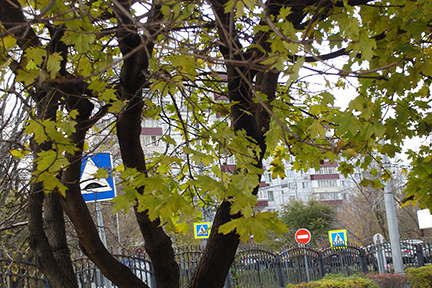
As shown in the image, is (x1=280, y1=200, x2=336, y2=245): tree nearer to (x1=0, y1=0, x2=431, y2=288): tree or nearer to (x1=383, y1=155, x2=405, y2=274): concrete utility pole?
(x1=383, y1=155, x2=405, y2=274): concrete utility pole

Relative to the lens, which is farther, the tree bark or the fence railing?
the fence railing

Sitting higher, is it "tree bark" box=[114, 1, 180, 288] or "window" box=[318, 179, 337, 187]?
"window" box=[318, 179, 337, 187]

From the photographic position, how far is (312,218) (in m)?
32.4

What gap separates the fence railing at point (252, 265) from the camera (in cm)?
514

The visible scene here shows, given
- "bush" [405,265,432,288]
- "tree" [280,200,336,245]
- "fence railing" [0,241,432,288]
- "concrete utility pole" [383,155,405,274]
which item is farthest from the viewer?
"tree" [280,200,336,245]

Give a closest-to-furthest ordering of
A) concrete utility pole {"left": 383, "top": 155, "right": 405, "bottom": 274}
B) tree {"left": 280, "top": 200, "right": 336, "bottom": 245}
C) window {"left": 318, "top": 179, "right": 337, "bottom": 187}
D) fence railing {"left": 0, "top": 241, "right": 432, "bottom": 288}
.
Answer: fence railing {"left": 0, "top": 241, "right": 432, "bottom": 288} → concrete utility pole {"left": 383, "top": 155, "right": 405, "bottom": 274} → tree {"left": 280, "top": 200, "right": 336, "bottom": 245} → window {"left": 318, "top": 179, "right": 337, "bottom": 187}

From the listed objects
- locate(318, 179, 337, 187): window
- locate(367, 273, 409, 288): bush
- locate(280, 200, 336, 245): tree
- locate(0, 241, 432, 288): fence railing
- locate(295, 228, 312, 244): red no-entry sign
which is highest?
locate(318, 179, 337, 187): window

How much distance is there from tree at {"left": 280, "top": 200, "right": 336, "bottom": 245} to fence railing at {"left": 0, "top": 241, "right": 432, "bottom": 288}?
15.8 m

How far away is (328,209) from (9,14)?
3248 cm

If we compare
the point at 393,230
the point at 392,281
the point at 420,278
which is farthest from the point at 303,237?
the point at 420,278

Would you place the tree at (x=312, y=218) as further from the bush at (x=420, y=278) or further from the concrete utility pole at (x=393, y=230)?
the bush at (x=420, y=278)

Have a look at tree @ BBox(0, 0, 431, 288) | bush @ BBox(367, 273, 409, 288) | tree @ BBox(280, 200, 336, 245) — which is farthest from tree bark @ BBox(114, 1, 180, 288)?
tree @ BBox(280, 200, 336, 245)

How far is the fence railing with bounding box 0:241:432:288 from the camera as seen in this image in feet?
16.9

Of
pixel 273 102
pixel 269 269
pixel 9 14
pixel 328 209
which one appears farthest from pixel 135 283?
pixel 328 209
